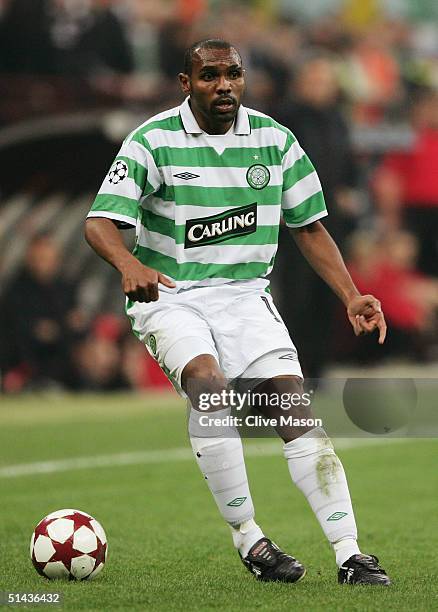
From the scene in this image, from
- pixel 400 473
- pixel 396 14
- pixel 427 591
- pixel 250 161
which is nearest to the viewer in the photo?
pixel 427 591

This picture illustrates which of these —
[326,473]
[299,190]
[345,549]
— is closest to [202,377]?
[326,473]

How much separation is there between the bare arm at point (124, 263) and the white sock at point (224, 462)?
27.0 inches

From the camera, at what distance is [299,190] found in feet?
20.7

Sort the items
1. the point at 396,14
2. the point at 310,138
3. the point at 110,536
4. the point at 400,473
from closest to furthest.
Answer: the point at 110,536, the point at 400,473, the point at 310,138, the point at 396,14

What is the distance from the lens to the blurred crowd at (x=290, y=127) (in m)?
14.3

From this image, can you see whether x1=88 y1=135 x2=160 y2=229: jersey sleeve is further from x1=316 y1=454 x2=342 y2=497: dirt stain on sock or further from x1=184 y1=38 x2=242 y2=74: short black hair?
x1=316 y1=454 x2=342 y2=497: dirt stain on sock

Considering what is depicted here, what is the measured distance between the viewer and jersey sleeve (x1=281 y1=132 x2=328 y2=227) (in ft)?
20.6

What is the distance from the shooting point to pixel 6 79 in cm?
1423

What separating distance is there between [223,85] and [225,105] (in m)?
0.09

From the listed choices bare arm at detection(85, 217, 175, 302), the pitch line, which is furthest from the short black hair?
the pitch line

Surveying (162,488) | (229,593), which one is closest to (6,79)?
(162,488)

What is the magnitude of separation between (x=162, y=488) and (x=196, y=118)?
3.82m

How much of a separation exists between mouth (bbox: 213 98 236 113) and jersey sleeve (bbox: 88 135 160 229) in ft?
1.15

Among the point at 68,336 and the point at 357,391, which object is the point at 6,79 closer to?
the point at 68,336
